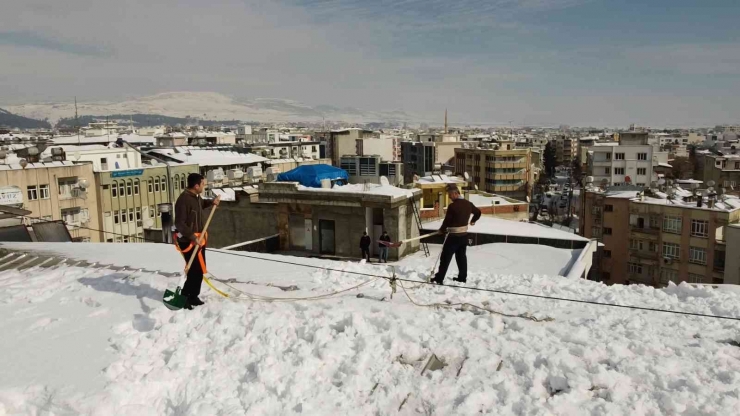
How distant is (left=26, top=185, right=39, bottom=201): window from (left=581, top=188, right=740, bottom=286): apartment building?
4715 centimetres

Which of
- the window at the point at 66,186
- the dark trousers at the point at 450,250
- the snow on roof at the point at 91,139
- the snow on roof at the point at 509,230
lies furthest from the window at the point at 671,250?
the snow on roof at the point at 91,139

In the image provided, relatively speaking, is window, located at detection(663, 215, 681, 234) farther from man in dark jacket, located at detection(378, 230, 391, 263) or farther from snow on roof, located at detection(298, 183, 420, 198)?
man in dark jacket, located at detection(378, 230, 391, 263)

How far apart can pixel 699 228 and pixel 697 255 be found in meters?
2.36

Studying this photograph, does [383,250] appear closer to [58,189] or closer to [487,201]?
[58,189]

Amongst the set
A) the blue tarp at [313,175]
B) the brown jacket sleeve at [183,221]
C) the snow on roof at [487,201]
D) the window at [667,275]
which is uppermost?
the brown jacket sleeve at [183,221]

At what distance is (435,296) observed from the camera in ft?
31.8

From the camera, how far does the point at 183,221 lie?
8.78 metres

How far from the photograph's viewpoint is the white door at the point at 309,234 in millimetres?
22094

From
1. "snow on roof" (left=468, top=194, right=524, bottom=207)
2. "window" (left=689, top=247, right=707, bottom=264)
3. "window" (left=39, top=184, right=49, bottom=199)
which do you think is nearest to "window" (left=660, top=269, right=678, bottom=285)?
"window" (left=689, top=247, right=707, bottom=264)

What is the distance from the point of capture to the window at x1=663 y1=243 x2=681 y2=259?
164 feet

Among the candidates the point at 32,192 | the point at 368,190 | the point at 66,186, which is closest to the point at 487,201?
the point at 368,190

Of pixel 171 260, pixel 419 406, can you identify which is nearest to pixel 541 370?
pixel 419 406

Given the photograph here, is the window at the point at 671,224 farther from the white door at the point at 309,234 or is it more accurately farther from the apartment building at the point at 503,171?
the apartment building at the point at 503,171

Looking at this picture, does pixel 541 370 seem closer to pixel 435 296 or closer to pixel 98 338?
pixel 435 296
